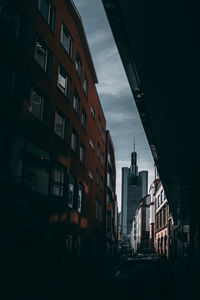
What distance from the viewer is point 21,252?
15281mm

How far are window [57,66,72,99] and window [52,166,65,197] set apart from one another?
5.02 metres

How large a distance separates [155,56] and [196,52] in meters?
0.99

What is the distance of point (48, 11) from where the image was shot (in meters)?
19.3

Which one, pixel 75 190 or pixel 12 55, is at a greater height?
pixel 12 55

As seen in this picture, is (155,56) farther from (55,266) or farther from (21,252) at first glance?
(55,266)

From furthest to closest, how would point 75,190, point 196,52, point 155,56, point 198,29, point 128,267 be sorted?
point 75,190
point 128,267
point 155,56
point 196,52
point 198,29

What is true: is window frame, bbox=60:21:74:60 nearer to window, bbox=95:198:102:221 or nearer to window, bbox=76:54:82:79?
window, bbox=76:54:82:79

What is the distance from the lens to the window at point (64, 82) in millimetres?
21252

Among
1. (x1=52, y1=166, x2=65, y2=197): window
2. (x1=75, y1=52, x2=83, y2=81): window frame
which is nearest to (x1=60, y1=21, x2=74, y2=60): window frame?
(x1=75, y1=52, x2=83, y2=81): window frame

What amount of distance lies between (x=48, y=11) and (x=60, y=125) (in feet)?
21.3

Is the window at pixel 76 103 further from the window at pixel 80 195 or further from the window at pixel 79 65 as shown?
the window at pixel 80 195

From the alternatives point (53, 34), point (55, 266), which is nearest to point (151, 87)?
point (53, 34)

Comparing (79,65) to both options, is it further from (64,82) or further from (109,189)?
(109,189)

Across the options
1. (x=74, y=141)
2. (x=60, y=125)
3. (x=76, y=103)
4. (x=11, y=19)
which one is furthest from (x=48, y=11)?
(x=74, y=141)
